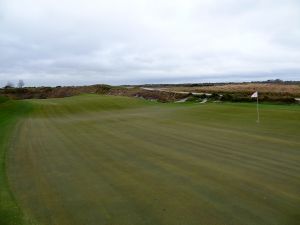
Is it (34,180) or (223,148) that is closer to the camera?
(34,180)

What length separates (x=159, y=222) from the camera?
23.9 feet

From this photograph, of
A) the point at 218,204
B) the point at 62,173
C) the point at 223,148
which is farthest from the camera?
Result: the point at 223,148

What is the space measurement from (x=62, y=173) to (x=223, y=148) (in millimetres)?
6401

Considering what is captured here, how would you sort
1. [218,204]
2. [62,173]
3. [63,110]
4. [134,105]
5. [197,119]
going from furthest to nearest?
1. [134,105]
2. [63,110]
3. [197,119]
4. [62,173]
5. [218,204]

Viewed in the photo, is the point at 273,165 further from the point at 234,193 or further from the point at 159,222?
the point at 159,222

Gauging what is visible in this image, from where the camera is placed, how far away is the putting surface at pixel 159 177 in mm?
7758

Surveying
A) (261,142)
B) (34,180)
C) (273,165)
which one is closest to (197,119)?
(261,142)

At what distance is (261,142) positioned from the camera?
16328mm

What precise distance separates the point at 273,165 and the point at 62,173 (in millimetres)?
6176

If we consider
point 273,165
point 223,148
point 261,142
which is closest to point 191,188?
point 273,165

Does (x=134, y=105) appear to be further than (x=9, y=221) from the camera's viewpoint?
Yes

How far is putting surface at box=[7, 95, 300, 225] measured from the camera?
776 cm

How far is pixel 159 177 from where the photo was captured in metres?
10.6

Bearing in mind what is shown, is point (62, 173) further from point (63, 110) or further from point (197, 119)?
point (63, 110)
